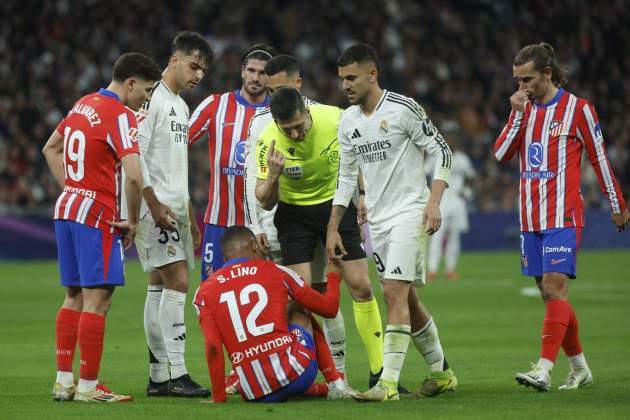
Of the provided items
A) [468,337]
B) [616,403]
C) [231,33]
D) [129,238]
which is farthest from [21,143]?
[616,403]

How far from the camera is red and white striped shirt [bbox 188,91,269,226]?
959cm

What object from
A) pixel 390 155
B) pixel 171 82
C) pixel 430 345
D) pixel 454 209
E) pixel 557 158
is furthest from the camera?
pixel 454 209

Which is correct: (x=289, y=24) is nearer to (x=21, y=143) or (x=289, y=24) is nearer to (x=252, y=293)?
(x=21, y=143)

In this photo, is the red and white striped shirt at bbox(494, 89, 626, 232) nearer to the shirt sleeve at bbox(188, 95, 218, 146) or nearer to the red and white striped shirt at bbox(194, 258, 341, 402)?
the red and white striped shirt at bbox(194, 258, 341, 402)

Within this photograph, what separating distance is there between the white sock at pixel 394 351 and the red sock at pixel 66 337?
85.0 inches

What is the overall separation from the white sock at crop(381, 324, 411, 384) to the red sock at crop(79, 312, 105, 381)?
1937 mm

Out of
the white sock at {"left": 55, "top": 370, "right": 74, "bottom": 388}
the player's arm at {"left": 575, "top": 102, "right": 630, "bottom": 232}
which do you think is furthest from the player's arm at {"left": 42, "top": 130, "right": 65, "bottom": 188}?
the player's arm at {"left": 575, "top": 102, "right": 630, "bottom": 232}

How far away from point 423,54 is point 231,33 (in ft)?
17.6

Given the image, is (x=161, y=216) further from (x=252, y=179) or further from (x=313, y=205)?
(x=313, y=205)

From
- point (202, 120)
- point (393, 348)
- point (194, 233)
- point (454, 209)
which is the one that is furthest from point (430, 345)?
point (454, 209)

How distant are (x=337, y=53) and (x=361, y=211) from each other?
2260 cm

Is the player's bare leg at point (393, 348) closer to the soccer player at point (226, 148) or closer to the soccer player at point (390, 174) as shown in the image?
the soccer player at point (390, 174)

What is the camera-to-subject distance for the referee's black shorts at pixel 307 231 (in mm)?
8523

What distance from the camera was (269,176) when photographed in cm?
805
